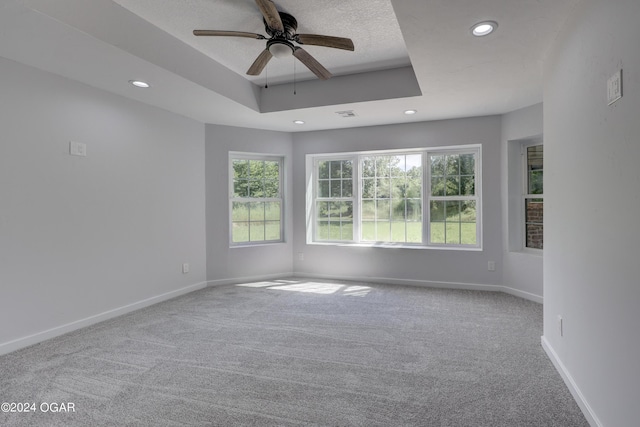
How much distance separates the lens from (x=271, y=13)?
2182 mm

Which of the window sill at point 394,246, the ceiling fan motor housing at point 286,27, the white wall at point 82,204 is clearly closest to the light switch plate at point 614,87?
the ceiling fan motor housing at point 286,27

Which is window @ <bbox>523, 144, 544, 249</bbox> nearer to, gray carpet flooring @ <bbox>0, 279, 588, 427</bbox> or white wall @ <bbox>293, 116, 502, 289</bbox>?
white wall @ <bbox>293, 116, 502, 289</bbox>

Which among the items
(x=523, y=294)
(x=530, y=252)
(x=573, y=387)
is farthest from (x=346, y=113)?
(x=573, y=387)

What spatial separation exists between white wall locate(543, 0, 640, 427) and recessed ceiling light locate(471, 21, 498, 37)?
438mm

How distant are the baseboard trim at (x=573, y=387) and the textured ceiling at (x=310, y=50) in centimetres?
227

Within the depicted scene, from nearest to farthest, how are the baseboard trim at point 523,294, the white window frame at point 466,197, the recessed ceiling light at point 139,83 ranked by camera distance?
the recessed ceiling light at point 139,83 → the baseboard trim at point 523,294 → the white window frame at point 466,197

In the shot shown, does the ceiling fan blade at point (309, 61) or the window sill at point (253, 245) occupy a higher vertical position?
the ceiling fan blade at point (309, 61)

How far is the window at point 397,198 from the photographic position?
15.6 ft

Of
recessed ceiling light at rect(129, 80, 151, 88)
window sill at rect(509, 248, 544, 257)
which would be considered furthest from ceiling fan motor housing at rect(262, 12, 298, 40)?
window sill at rect(509, 248, 544, 257)

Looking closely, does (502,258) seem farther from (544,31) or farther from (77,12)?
Result: (77,12)

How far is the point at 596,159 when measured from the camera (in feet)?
5.54

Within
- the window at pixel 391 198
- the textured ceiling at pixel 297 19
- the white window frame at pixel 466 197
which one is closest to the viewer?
the textured ceiling at pixel 297 19

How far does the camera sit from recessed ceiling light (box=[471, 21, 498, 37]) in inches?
86.4

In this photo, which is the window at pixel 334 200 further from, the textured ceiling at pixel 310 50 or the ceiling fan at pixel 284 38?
the ceiling fan at pixel 284 38
